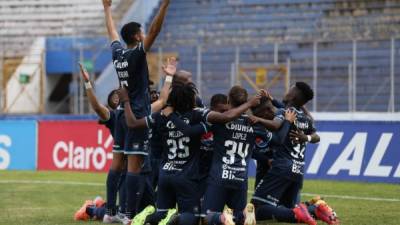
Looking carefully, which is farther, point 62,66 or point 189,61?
point 62,66

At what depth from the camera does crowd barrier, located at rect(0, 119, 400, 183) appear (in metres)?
19.5

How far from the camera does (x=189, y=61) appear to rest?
30281mm

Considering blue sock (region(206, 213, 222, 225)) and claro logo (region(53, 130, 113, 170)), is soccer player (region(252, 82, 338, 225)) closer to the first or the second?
blue sock (region(206, 213, 222, 225))

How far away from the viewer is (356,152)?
780 inches

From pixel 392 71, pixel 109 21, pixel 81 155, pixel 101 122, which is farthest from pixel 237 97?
pixel 392 71

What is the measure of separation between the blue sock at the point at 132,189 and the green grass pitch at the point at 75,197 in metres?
0.98

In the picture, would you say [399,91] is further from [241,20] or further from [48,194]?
[48,194]

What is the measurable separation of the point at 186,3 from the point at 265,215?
72.9 feet

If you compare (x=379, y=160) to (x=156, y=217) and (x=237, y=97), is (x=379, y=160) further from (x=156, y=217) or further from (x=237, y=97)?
(x=156, y=217)

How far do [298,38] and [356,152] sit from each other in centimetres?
1030

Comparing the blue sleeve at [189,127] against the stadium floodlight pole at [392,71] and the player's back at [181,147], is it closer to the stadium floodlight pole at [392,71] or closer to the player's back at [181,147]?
the player's back at [181,147]

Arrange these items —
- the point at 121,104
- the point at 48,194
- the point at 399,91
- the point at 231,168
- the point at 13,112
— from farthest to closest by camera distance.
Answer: the point at 13,112 < the point at 399,91 < the point at 48,194 < the point at 121,104 < the point at 231,168

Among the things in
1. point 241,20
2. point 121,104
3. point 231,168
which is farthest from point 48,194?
point 241,20

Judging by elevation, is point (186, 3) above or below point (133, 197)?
above
